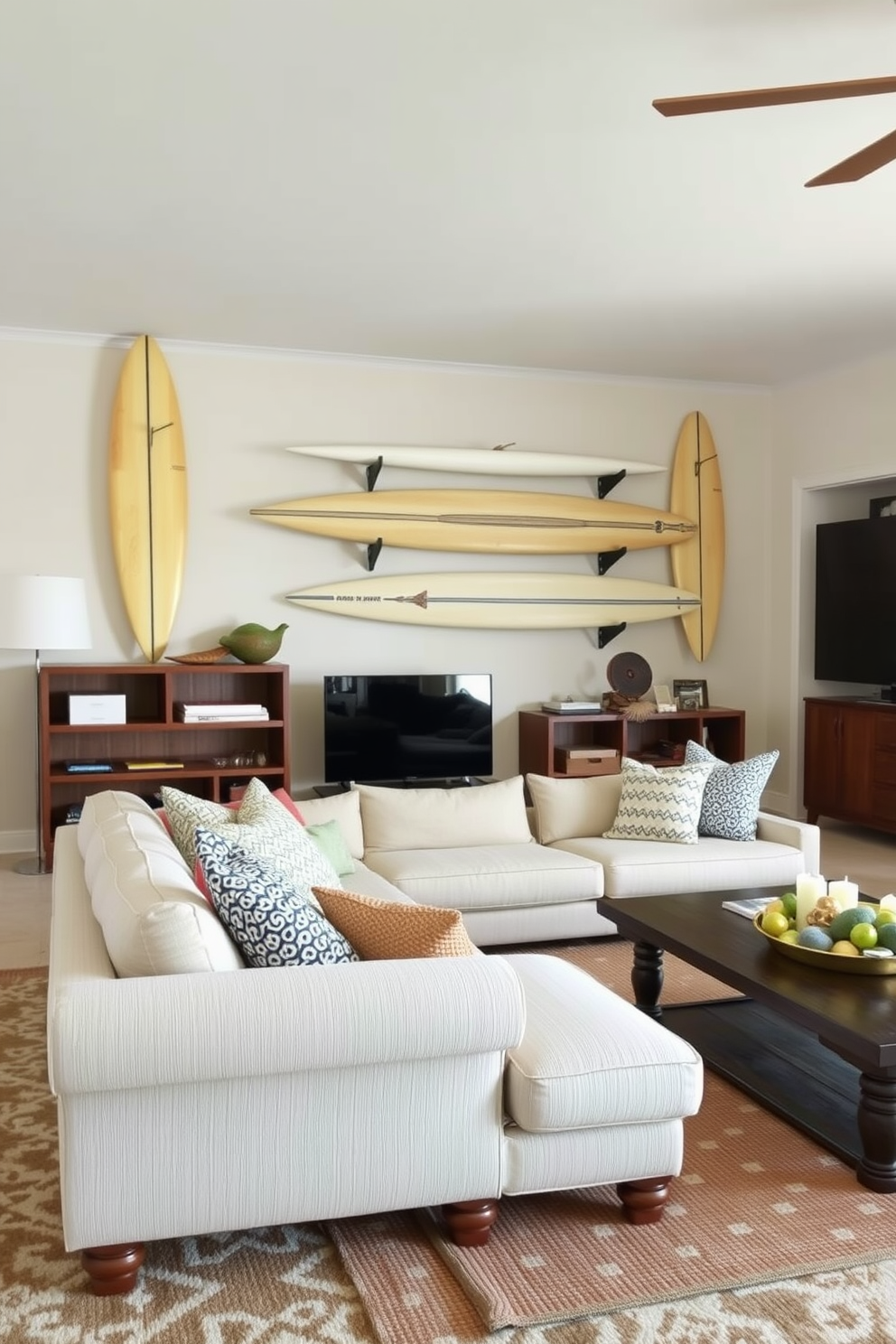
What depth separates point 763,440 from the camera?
6914 millimetres

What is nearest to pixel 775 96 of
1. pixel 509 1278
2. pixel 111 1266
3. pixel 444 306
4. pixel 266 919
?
pixel 266 919

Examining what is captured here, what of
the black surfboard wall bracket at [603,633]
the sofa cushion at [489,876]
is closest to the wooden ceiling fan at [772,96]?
the sofa cushion at [489,876]

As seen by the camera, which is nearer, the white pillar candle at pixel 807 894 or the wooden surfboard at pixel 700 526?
the white pillar candle at pixel 807 894

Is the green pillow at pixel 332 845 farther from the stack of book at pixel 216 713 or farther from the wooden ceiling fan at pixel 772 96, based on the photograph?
the wooden ceiling fan at pixel 772 96

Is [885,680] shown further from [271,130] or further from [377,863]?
[271,130]

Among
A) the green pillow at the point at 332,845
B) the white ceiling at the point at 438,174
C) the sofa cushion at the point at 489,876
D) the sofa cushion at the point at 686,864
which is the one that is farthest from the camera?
Answer: the sofa cushion at the point at 686,864

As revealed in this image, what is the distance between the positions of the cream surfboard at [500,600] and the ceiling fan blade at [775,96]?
386cm

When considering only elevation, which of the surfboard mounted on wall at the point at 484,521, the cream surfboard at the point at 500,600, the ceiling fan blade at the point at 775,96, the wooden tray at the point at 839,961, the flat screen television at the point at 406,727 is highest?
the ceiling fan blade at the point at 775,96

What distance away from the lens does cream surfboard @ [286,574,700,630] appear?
605 cm

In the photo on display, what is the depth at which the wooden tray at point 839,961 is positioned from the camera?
2.63m

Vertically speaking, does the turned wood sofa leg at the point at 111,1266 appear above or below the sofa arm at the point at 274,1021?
below

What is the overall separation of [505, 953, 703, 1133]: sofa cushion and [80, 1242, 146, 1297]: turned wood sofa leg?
2.35 ft

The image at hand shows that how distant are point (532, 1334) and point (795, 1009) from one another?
94 centimetres

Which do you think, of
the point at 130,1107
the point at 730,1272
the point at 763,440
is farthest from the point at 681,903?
the point at 763,440
